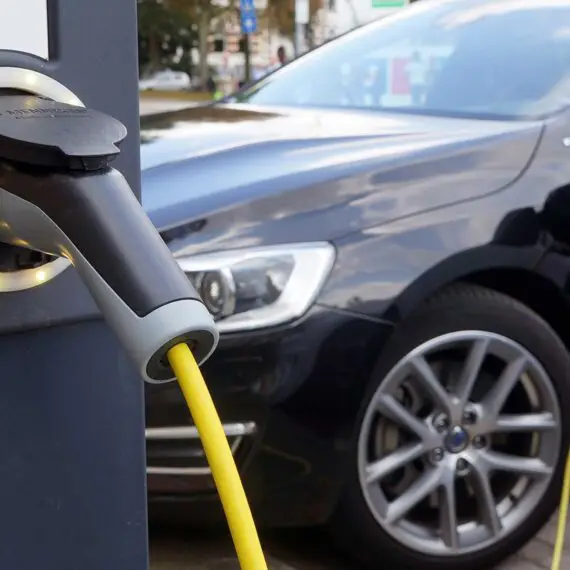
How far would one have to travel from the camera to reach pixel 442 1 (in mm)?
3744

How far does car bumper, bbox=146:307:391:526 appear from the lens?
7.22 ft

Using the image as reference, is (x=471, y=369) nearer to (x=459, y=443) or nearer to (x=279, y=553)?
(x=459, y=443)

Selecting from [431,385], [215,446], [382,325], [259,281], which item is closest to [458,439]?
[431,385]

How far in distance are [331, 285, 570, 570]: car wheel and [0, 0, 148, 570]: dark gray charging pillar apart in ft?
4.86

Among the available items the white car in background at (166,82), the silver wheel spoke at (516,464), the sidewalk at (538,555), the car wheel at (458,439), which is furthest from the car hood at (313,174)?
the white car in background at (166,82)

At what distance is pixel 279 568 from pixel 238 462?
0.45 meters

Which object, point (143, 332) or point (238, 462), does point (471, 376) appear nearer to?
point (238, 462)

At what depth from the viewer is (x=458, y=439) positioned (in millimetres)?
2471

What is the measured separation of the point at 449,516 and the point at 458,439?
189 mm

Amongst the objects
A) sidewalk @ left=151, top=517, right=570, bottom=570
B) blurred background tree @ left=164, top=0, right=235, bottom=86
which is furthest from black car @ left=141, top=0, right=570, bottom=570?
blurred background tree @ left=164, top=0, right=235, bottom=86

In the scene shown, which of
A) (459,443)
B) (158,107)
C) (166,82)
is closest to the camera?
(459,443)

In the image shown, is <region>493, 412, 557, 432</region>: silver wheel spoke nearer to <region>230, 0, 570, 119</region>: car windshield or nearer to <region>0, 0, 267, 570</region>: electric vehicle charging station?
<region>230, 0, 570, 119</region>: car windshield

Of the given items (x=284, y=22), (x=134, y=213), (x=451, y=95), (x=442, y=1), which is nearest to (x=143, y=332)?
(x=134, y=213)

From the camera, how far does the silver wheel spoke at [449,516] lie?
2.46 metres
